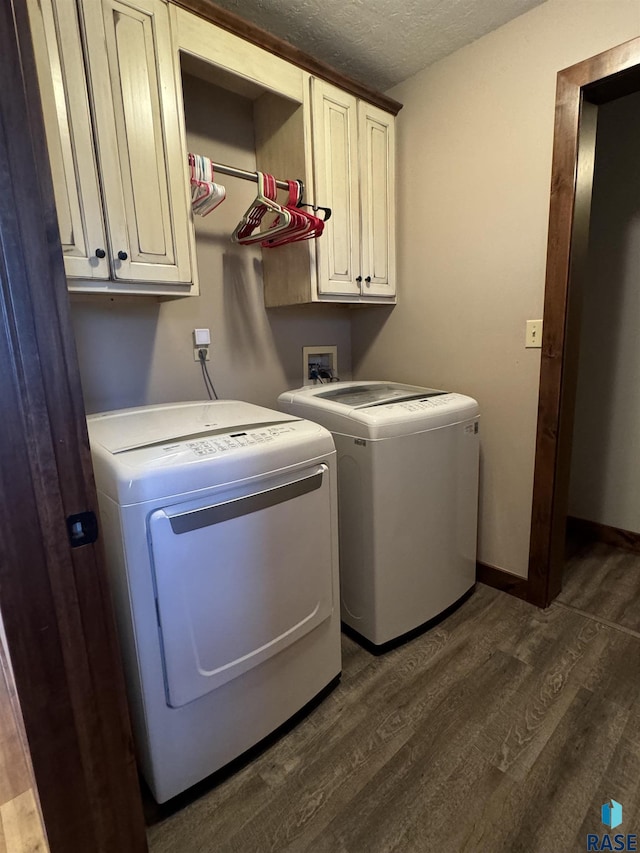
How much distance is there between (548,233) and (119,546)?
5.98 ft

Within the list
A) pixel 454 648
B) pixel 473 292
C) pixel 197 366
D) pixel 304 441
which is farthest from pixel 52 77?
pixel 454 648

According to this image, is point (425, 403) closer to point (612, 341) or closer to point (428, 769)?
point (428, 769)

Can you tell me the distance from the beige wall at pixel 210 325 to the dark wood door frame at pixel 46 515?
1.05 meters

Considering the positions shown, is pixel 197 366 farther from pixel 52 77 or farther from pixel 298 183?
pixel 52 77

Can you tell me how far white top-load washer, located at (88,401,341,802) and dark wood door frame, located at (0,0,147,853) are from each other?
0.25 metres

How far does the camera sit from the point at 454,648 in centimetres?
169

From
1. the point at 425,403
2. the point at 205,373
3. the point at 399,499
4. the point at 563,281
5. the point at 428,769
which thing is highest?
the point at 563,281

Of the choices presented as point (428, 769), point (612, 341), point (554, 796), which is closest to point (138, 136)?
point (428, 769)

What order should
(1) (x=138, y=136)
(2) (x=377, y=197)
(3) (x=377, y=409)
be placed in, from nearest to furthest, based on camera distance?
1. (1) (x=138, y=136)
2. (3) (x=377, y=409)
3. (2) (x=377, y=197)

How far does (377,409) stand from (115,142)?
117cm

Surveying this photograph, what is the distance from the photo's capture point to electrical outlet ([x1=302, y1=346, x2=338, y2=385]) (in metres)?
2.33

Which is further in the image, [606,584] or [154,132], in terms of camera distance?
[606,584]

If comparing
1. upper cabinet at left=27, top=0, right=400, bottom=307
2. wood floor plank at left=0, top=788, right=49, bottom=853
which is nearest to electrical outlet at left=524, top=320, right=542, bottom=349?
upper cabinet at left=27, top=0, right=400, bottom=307

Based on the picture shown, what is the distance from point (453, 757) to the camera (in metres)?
1.26
